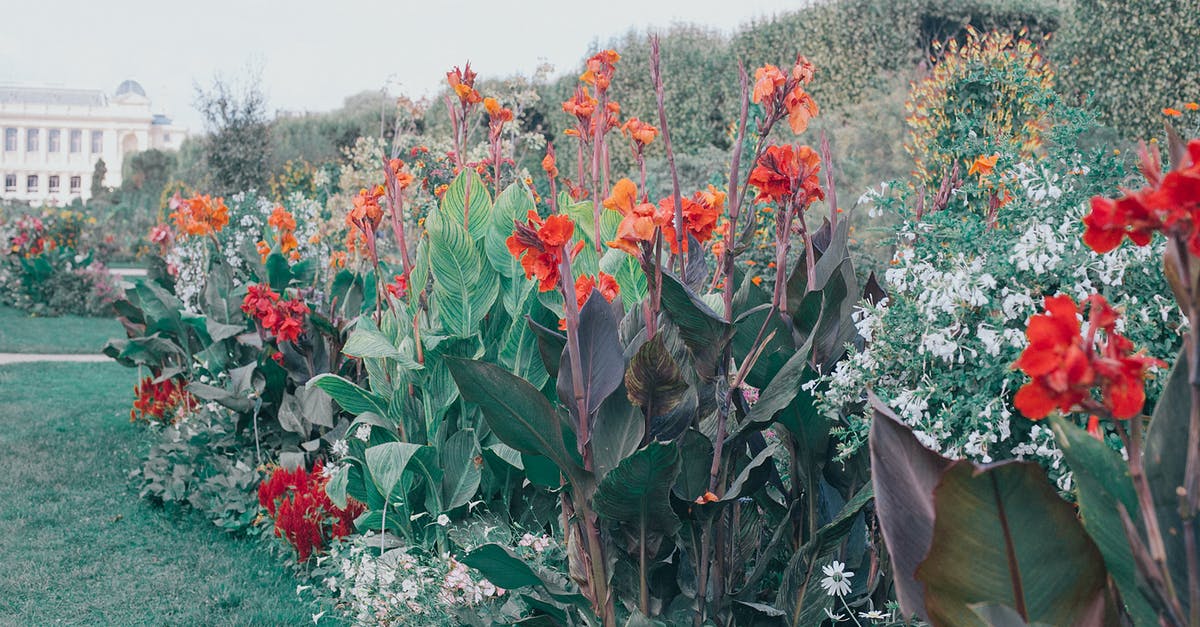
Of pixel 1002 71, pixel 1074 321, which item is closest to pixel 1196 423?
pixel 1074 321

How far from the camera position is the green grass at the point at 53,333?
30.9ft

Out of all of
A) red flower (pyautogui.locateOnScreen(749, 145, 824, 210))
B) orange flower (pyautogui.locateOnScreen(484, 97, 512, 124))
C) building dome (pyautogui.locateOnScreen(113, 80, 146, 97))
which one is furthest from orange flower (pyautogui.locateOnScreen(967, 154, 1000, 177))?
building dome (pyautogui.locateOnScreen(113, 80, 146, 97))

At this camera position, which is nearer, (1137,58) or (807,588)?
(807,588)

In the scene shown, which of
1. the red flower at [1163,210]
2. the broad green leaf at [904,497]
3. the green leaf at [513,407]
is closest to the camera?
the red flower at [1163,210]

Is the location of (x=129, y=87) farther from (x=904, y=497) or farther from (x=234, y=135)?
(x=904, y=497)

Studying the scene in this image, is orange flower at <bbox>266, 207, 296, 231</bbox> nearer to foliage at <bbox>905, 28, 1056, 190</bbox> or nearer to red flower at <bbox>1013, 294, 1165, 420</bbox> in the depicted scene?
foliage at <bbox>905, 28, 1056, 190</bbox>

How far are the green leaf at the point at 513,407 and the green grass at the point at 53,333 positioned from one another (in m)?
8.75

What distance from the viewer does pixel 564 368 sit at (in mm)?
2059

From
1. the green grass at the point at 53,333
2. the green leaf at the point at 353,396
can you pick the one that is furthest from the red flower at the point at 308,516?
the green grass at the point at 53,333

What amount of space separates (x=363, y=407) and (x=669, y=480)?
160 cm

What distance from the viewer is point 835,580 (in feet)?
6.97

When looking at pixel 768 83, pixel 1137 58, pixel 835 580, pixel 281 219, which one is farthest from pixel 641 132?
pixel 1137 58

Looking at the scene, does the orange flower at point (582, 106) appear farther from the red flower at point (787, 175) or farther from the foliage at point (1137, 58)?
the foliage at point (1137, 58)

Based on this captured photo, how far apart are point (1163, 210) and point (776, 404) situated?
1088 millimetres
